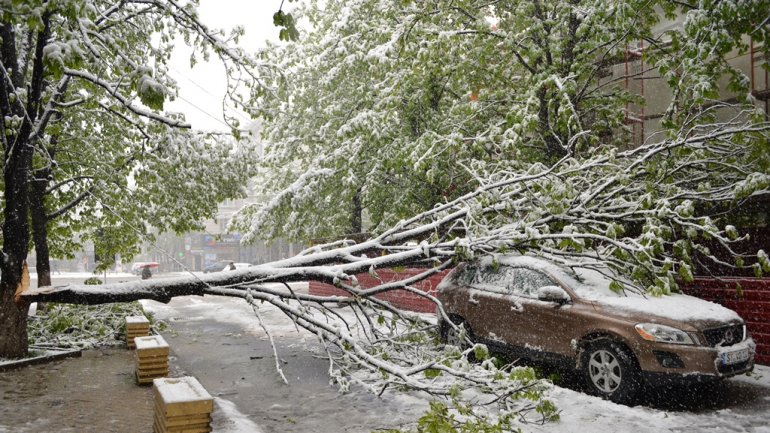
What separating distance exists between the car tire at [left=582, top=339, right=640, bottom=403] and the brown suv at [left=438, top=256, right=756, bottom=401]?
0.5 inches

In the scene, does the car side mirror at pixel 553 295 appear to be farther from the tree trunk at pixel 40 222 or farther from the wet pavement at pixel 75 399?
the tree trunk at pixel 40 222

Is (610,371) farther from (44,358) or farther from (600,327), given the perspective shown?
(44,358)

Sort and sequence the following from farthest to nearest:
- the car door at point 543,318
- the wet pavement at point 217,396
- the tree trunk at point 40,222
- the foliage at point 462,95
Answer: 1. the tree trunk at point 40,222
2. the foliage at point 462,95
3. the car door at point 543,318
4. the wet pavement at point 217,396

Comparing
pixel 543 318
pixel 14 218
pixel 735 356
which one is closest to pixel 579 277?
pixel 543 318

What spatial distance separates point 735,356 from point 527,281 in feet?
9.10

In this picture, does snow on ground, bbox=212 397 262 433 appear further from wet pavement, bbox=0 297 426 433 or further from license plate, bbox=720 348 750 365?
license plate, bbox=720 348 750 365

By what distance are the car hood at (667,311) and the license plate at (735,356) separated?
362 millimetres

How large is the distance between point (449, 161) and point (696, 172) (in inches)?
200

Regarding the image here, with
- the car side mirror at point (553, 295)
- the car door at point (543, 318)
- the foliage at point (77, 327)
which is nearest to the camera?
the car door at point (543, 318)

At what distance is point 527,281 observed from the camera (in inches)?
320

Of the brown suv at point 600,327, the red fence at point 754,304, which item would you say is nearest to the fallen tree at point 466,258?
the brown suv at point 600,327

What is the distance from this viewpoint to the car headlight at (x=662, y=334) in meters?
A: 6.37

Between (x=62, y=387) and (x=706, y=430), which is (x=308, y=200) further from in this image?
(x=706, y=430)

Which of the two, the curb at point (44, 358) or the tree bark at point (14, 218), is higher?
the tree bark at point (14, 218)
